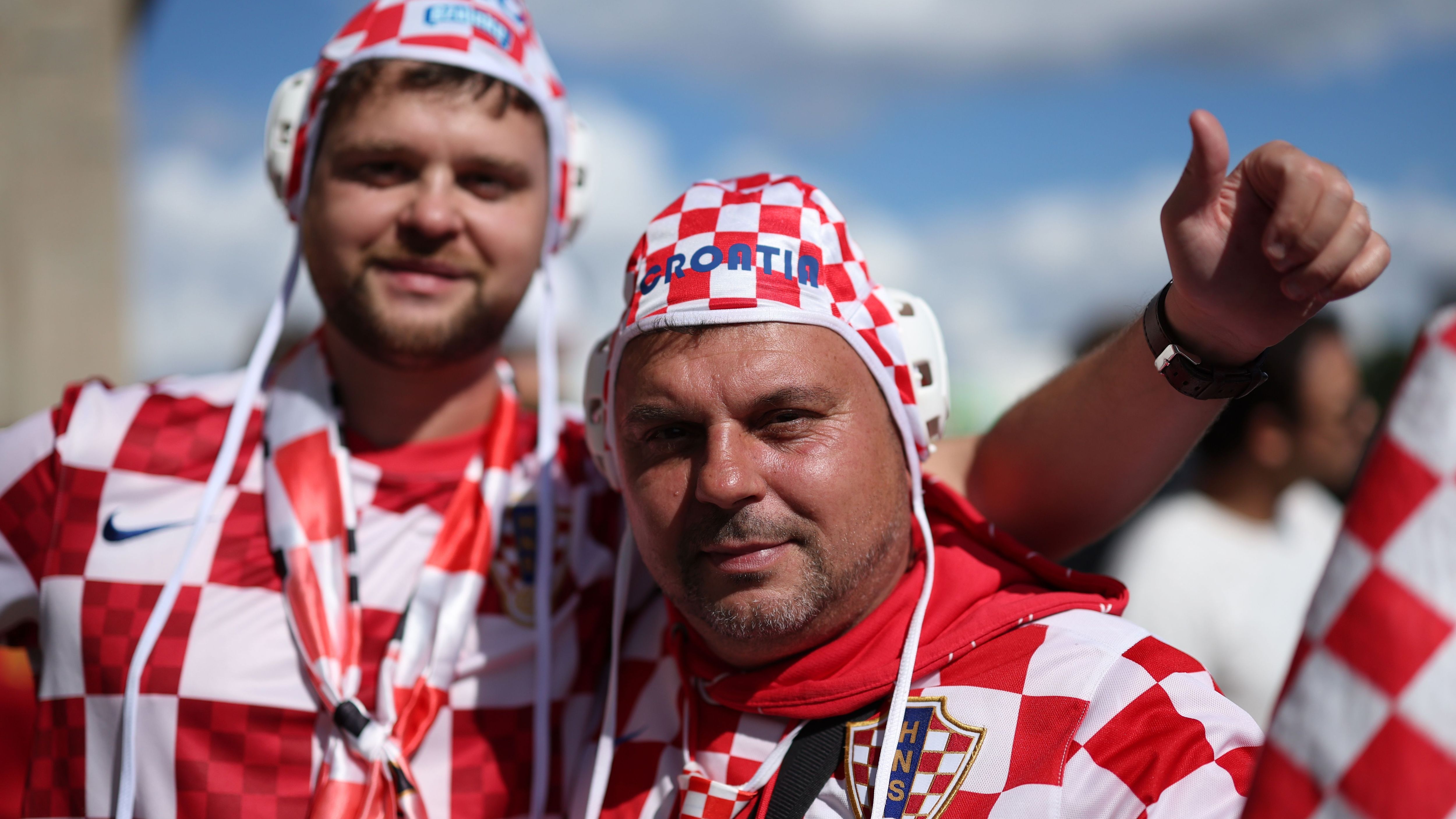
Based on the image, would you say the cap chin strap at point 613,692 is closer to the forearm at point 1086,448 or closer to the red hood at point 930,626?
the red hood at point 930,626

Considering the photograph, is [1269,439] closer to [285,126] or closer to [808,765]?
[808,765]

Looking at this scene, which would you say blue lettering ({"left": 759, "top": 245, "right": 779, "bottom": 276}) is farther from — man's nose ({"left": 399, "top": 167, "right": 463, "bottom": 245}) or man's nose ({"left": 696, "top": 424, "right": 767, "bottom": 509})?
man's nose ({"left": 399, "top": 167, "right": 463, "bottom": 245})

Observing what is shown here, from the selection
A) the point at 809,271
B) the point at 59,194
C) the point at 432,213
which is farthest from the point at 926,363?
the point at 59,194

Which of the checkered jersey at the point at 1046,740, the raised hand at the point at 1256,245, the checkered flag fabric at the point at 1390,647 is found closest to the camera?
the checkered flag fabric at the point at 1390,647

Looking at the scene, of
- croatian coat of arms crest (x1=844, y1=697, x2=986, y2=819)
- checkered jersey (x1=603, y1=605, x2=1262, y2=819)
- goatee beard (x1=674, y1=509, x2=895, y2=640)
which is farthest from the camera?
goatee beard (x1=674, y1=509, x2=895, y2=640)

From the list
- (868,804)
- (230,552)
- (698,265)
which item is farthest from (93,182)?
(868,804)

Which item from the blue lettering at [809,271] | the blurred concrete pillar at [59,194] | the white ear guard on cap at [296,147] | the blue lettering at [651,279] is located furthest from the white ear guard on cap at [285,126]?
the blurred concrete pillar at [59,194]

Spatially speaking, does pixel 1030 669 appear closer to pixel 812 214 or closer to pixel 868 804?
pixel 868 804

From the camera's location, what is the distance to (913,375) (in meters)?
2.10

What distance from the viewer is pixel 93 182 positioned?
7883 millimetres

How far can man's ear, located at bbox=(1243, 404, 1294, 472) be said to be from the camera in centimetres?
383

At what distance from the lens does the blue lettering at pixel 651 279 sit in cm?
205

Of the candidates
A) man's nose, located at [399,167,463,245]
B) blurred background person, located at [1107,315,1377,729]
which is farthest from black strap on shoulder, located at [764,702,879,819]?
blurred background person, located at [1107,315,1377,729]

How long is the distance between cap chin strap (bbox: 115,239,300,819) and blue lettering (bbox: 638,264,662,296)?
1.19 metres
